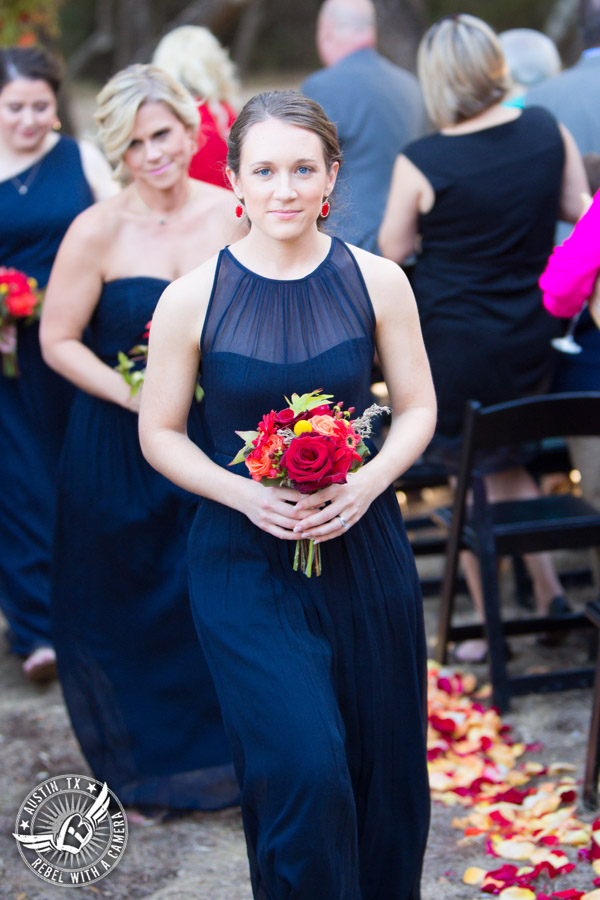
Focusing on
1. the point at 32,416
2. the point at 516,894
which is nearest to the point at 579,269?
the point at 516,894

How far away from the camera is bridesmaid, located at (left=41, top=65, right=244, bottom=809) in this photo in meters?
3.68

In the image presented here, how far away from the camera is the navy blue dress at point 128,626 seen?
12.5 feet

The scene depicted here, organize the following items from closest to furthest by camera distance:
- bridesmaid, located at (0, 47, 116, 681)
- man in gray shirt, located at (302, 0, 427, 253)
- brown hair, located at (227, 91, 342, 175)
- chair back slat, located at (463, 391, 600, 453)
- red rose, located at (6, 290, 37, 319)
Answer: brown hair, located at (227, 91, 342, 175)
chair back slat, located at (463, 391, 600, 453)
red rose, located at (6, 290, 37, 319)
bridesmaid, located at (0, 47, 116, 681)
man in gray shirt, located at (302, 0, 427, 253)

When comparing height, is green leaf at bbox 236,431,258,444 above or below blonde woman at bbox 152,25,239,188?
below

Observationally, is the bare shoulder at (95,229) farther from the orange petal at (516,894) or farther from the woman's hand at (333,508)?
the orange petal at (516,894)

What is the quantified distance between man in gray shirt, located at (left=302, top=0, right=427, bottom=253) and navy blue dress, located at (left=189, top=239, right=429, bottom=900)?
3.05 m

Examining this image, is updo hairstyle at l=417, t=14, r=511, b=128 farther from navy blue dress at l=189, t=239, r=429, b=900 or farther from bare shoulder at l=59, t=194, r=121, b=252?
navy blue dress at l=189, t=239, r=429, b=900

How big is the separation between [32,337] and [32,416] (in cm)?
37

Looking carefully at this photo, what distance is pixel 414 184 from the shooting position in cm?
452

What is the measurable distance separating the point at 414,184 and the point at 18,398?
6.84 ft

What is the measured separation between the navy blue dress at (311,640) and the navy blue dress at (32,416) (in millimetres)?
2656

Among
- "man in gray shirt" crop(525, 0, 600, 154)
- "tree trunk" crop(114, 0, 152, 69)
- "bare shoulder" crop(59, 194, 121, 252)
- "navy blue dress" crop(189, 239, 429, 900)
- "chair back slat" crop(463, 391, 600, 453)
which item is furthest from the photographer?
"tree trunk" crop(114, 0, 152, 69)

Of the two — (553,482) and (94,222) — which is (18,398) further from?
(553,482)

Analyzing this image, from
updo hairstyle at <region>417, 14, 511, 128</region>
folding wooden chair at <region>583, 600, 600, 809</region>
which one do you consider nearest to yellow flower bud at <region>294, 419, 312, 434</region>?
folding wooden chair at <region>583, 600, 600, 809</region>
